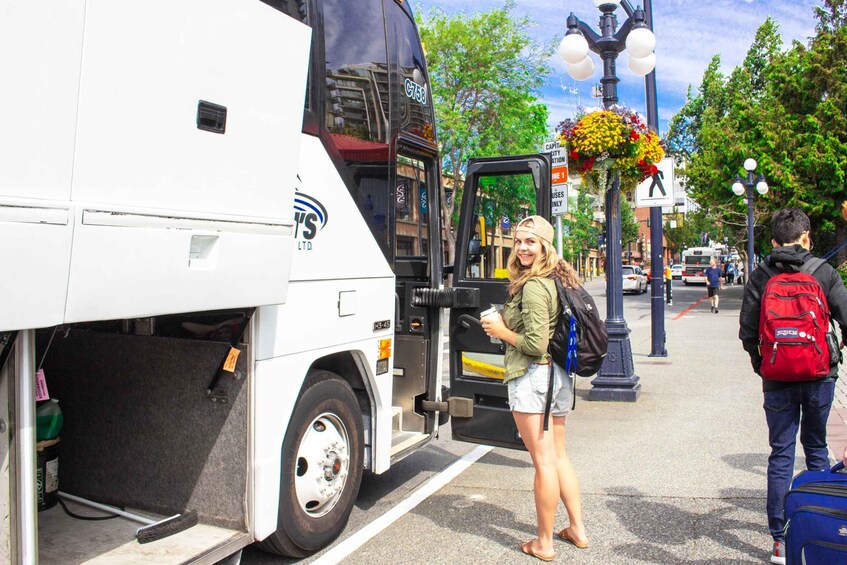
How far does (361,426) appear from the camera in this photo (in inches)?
179

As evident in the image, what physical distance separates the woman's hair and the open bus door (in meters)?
1.11

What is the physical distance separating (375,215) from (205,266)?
1.87 m

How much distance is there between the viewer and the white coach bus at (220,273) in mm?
2443

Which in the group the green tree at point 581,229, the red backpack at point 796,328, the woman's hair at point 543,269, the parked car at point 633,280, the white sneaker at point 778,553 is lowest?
the white sneaker at point 778,553

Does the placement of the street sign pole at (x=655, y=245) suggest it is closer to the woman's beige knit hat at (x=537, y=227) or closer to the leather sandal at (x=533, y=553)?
the woman's beige knit hat at (x=537, y=227)

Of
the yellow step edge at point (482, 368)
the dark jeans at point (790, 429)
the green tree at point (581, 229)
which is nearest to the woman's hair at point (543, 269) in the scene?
the dark jeans at point (790, 429)

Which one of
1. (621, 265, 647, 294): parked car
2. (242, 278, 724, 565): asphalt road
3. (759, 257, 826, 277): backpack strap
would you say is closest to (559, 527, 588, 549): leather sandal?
(242, 278, 724, 565): asphalt road

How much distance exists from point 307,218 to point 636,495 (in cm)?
314

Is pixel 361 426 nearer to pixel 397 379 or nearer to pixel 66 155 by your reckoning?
pixel 397 379

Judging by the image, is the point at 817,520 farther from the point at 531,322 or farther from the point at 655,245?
the point at 655,245

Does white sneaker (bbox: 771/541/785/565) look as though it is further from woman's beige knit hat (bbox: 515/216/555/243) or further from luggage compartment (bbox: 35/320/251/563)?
luggage compartment (bbox: 35/320/251/563)

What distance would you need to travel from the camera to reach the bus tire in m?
3.93

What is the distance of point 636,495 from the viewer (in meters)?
5.37

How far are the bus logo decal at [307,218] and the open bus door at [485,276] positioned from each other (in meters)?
1.59
